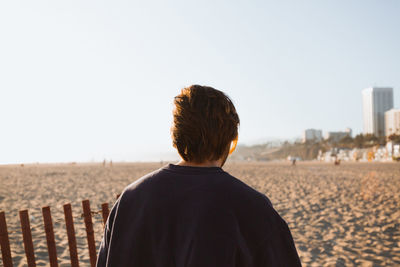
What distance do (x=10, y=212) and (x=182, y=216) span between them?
9.36m

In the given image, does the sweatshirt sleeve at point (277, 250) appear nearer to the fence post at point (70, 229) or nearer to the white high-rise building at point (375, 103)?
the fence post at point (70, 229)

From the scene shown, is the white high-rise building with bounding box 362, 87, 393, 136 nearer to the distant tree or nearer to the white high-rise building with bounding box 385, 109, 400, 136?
the white high-rise building with bounding box 385, 109, 400, 136

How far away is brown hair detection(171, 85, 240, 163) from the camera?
114 cm

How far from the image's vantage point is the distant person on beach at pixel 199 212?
41.6 inches

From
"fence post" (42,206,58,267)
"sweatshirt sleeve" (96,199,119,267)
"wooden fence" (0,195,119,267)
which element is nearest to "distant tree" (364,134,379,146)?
"wooden fence" (0,195,119,267)

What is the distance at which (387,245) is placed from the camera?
5277mm

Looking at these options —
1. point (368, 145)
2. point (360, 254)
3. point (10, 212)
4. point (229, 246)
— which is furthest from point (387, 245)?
point (368, 145)

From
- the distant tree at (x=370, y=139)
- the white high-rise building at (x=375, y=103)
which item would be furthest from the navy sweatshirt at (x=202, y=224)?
the white high-rise building at (x=375, y=103)

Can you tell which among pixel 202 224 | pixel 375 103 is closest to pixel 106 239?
pixel 202 224

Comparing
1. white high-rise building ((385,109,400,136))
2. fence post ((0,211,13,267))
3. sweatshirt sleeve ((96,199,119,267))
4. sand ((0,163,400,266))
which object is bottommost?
sand ((0,163,400,266))

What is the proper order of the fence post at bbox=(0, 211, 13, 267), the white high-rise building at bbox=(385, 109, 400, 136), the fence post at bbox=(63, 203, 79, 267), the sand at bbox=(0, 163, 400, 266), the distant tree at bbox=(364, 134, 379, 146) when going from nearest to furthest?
the fence post at bbox=(0, 211, 13, 267) < the fence post at bbox=(63, 203, 79, 267) < the sand at bbox=(0, 163, 400, 266) < the distant tree at bbox=(364, 134, 379, 146) < the white high-rise building at bbox=(385, 109, 400, 136)

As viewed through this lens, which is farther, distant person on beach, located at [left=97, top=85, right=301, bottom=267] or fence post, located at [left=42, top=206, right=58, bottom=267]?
fence post, located at [left=42, top=206, right=58, bottom=267]

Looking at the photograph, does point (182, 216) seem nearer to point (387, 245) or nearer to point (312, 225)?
point (387, 245)

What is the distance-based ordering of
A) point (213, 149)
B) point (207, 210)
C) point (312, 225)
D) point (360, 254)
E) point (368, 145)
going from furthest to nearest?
point (368, 145), point (312, 225), point (360, 254), point (213, 149), point (207, 210)
